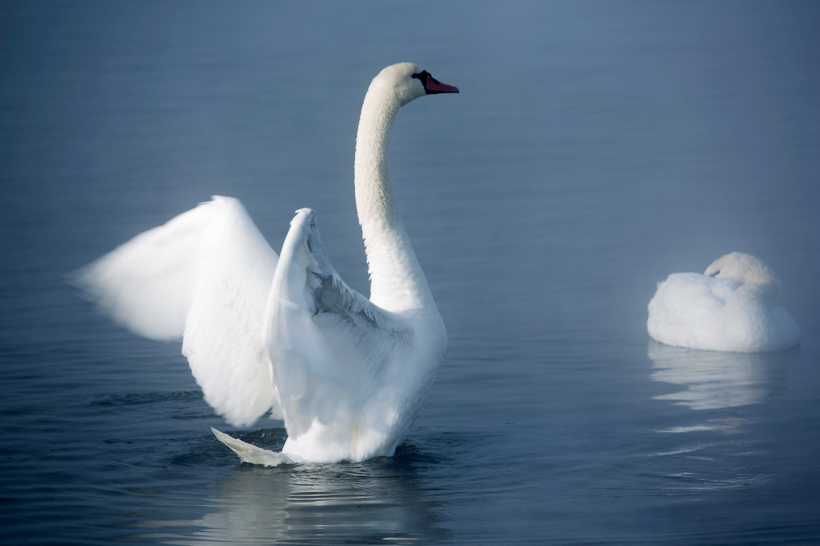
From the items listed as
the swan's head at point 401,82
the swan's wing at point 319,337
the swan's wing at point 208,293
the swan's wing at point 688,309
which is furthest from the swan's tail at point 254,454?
the swan's wing at point 688,309

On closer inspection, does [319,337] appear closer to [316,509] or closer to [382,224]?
[316,509]

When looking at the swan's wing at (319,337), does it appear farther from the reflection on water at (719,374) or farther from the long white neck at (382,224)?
the reflection on water at (719,374)

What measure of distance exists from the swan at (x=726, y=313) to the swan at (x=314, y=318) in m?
3.45

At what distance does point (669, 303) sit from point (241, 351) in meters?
4.52

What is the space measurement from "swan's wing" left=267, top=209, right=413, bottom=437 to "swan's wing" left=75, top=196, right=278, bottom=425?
0.42 m

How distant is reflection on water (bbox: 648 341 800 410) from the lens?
7273mm

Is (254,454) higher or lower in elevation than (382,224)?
lower

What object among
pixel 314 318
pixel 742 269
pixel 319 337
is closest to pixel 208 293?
pixel 314 318

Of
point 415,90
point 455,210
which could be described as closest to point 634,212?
point 455,210

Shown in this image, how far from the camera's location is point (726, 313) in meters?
8.88

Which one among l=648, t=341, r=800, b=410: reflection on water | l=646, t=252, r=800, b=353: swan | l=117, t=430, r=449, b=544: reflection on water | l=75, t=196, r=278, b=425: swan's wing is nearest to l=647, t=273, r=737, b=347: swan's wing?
l=646, t=252, r=800, b=353: swan

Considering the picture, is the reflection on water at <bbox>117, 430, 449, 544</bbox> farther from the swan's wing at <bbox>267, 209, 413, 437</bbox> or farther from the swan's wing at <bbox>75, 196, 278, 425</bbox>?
the swan's wing at <bbox>75, 196, 278, 425</bbox>

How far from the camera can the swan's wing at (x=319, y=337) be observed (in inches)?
184

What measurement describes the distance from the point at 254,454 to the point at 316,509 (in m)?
0.76
